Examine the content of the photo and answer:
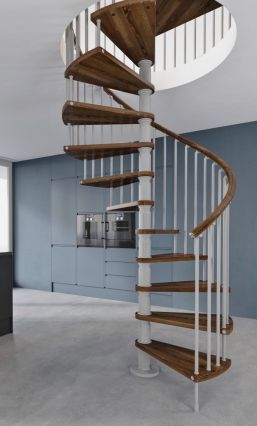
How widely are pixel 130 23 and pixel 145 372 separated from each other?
8.85 ft

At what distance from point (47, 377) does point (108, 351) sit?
745 millimetres

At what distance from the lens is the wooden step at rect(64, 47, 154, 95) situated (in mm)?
2254

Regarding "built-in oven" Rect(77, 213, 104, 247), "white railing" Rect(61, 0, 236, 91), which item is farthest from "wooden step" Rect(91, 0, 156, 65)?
"built-in oven" Rect(77, 213, 104, 247)

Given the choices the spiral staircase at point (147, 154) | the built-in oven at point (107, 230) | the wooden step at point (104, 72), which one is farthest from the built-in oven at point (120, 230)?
the wooden step at point (104, 72)

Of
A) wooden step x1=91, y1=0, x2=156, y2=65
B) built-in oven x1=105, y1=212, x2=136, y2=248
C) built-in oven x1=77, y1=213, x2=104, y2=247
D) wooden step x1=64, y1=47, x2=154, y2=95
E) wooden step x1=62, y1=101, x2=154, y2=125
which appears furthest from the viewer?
built-in oven x1=77, y1=213, x2=104, y2=247

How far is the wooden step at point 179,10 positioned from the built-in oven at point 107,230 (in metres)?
3.22

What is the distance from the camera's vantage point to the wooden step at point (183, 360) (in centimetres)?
223

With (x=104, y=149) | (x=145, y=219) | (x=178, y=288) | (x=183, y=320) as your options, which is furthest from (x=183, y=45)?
(x=183, y=320)

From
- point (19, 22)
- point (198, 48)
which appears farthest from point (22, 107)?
point (198, 48)

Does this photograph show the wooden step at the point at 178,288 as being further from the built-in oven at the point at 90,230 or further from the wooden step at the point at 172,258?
the built-in oven at the point at 90,230

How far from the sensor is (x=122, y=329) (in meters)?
3.99

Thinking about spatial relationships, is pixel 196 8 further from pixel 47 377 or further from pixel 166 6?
pixel 47 377

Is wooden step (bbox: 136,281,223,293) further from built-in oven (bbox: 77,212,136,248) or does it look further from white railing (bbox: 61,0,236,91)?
built-in oven (bbox: 77,212,136,248)

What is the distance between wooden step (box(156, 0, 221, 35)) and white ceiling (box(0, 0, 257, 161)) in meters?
0.31
